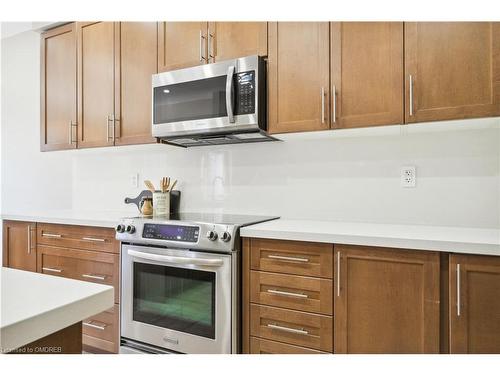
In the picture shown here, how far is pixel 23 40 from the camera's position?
3.40 m

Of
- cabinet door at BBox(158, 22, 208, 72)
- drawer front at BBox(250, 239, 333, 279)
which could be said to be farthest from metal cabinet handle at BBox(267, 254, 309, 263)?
cabinet door at BBox(158, 22, 208, 72)

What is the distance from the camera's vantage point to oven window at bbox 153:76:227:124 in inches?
79.8

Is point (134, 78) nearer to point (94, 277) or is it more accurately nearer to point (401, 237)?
point (94, 277)

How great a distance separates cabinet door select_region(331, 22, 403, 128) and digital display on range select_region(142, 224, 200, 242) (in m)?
0.97

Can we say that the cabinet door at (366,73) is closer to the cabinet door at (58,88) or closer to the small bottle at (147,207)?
the small bottle at (147,207)

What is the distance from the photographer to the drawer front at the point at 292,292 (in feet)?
5.11

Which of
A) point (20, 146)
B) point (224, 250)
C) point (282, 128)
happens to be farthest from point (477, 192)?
point (20, 146)

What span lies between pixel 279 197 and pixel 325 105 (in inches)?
28.7

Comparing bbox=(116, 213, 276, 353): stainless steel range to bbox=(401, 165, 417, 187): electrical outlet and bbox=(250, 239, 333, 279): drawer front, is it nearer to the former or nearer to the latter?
bbox=(250, 239, 333, 279): drawer front

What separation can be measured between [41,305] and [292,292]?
1.23m
